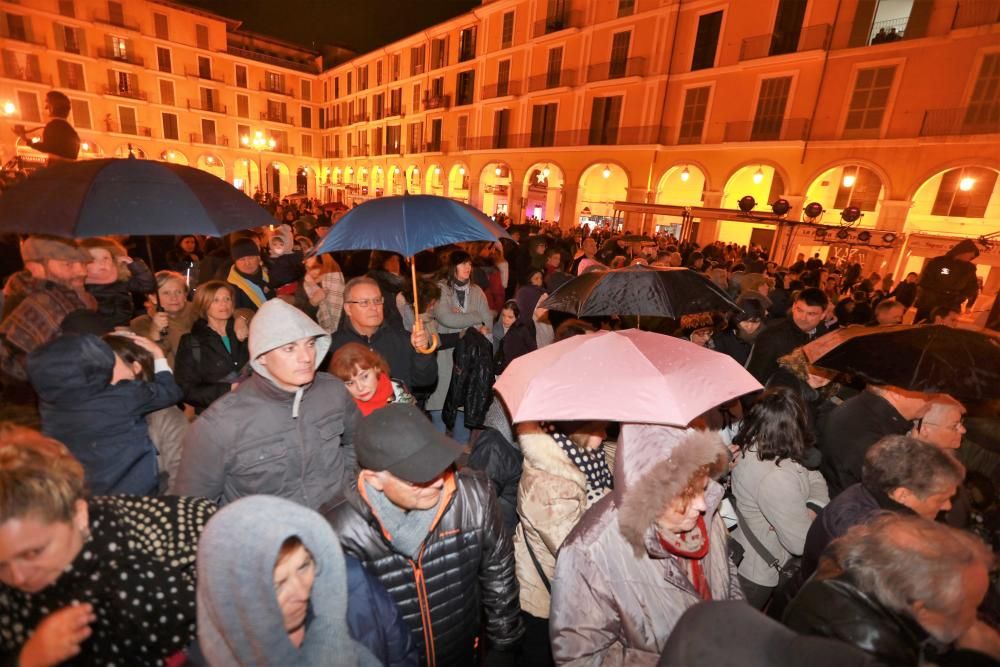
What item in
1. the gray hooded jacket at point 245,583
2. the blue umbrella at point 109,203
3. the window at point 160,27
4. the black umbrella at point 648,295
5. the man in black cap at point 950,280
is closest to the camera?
the gray hooded jacket at point 245,583

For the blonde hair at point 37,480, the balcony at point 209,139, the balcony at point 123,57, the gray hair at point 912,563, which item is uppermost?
the balcony at point 123,57

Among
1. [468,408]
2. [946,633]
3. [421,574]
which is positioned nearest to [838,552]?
[946,633]

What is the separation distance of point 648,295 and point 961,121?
704 inches

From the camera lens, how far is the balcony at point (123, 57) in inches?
1340

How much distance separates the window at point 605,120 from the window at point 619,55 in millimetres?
1075

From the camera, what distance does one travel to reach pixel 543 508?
2.19 meters

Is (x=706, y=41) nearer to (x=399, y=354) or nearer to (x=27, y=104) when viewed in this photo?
(x=399, y=354)

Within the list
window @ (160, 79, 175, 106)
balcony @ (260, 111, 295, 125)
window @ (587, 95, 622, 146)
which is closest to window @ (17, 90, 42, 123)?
window @ (160, 79, 175, 106)

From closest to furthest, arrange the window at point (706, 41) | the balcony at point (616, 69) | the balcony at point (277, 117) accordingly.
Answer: the window at point (706, 41), the balcony at point (616, 69), the balcony at point (277, 117)

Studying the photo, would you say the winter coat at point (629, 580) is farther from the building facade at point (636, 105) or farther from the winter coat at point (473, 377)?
the building facade at point (636, 105)

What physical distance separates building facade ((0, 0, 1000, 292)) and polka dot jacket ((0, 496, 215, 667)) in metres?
15.5

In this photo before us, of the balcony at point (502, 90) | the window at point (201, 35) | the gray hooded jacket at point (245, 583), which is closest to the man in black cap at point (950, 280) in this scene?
the gray hooded jacket at point (245, 583)

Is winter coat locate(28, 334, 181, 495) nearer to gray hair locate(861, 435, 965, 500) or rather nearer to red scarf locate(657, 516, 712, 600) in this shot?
red scarf locate(657, 516, 712, 600)

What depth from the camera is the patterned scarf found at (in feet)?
8.23
